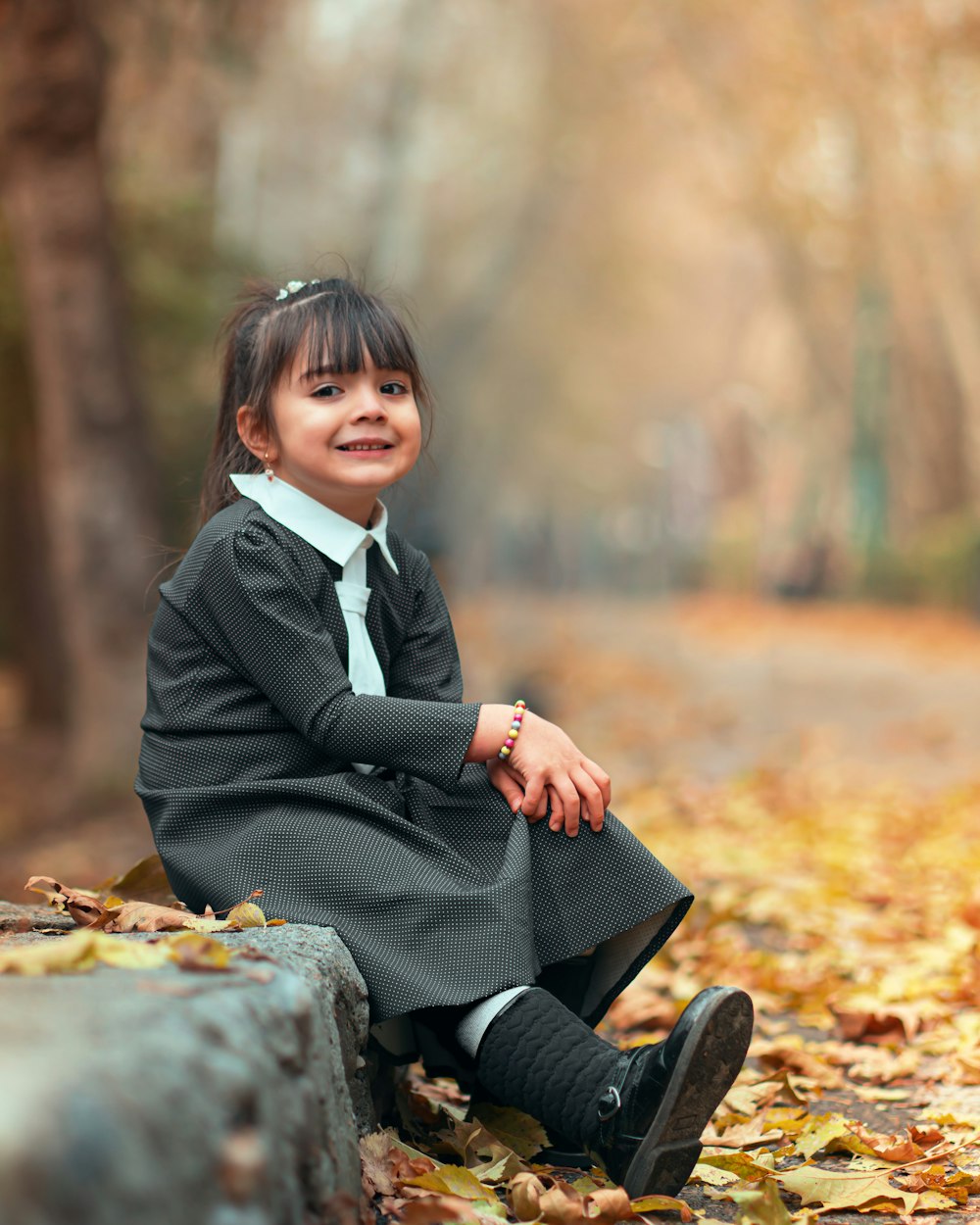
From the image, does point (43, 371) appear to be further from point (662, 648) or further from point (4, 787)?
point (662, 648)

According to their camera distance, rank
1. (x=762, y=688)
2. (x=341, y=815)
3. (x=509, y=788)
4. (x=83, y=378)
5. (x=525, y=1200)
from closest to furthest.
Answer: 1. (x=525, y=1200)
2. (x=341, y=815)
3. (x=509, y=788)
4. (x=83, y=378)
5. (x=762, y=688)

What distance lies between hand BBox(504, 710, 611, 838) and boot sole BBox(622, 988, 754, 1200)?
1.37 feet

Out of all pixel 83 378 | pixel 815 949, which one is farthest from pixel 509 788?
pixel 83 378

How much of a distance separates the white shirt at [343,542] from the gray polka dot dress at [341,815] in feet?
0.08

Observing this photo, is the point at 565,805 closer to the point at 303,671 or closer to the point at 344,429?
the point at 303,671

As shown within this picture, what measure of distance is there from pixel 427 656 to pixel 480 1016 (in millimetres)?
755

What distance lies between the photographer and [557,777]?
231 centimetres

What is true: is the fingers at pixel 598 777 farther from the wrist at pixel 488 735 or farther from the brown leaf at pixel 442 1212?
the brown leaf at pixel 442 1212

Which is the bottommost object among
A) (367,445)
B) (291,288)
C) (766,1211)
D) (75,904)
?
(766,1211)

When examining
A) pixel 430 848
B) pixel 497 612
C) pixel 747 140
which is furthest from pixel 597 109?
pixel 430 848

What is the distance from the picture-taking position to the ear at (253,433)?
255cm

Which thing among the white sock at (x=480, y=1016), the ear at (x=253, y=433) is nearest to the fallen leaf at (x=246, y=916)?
the white sock at (x=480, y=1016)

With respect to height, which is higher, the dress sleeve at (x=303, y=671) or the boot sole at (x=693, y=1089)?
the dress sleeve at (x=303, y=671)

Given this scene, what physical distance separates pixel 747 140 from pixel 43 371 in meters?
9.48
